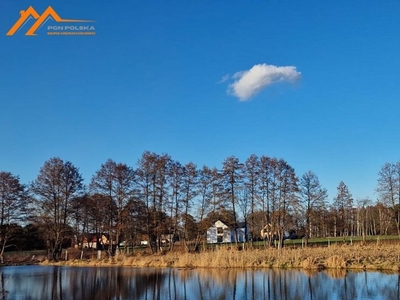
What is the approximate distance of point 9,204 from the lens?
40.6m

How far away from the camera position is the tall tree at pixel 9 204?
40.4 meters

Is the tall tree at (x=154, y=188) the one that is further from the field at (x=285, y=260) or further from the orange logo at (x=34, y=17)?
the orange logo at (x=34, y=17)

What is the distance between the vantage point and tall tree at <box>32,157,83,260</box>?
41688mm

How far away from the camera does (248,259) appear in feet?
93.6

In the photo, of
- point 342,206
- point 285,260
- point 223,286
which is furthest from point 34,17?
point 342,206

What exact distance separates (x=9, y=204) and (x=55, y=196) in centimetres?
433

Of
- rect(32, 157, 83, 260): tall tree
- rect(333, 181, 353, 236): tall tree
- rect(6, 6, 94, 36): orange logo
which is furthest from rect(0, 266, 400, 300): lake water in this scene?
rect(333, 181, 353, 236): tall tree

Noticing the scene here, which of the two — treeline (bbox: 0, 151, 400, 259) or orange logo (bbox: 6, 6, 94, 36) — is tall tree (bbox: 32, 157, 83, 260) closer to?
treeline (bbox: 0, 151, 400, 259)

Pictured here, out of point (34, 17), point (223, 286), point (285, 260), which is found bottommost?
point (223, 286)

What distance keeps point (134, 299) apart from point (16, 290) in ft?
23.2

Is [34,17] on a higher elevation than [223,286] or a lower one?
higher

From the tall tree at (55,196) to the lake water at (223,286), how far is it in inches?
715

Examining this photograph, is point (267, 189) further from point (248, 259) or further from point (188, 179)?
point (248, 259)

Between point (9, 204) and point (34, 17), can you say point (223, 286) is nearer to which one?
point (34, 17)
